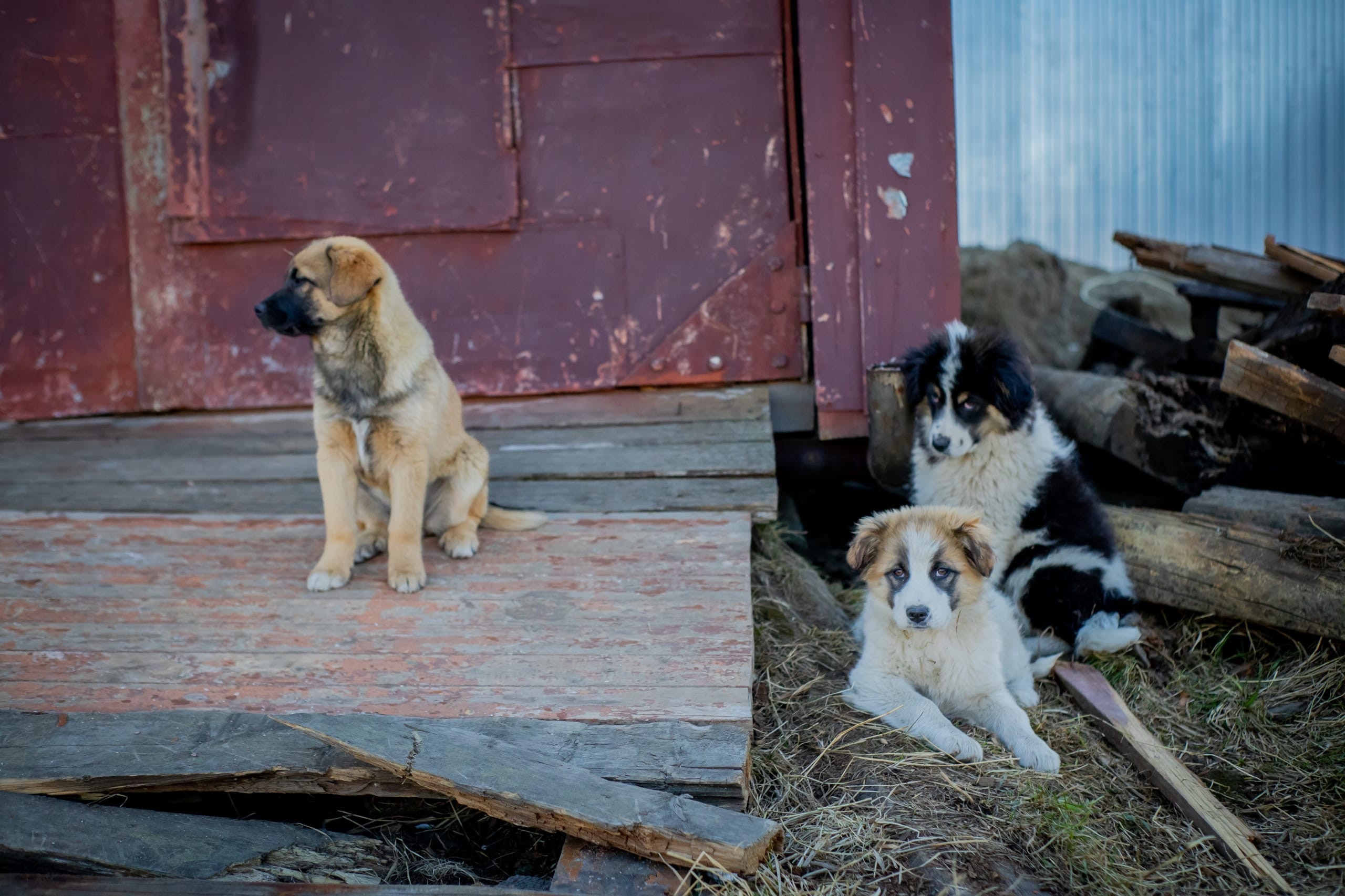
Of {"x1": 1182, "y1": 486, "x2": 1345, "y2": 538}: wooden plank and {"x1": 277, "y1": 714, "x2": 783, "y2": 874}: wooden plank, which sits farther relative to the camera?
{"x1": 1182, "y1": 486, "x2": 1345, "y2": 538}: wooden plank

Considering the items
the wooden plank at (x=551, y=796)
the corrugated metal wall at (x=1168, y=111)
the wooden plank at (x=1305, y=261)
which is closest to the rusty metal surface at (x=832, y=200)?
the wooden plank at (x=1305, y=261)

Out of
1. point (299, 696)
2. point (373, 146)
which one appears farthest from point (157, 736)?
point (373, 146)

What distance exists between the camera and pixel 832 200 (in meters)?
5.03

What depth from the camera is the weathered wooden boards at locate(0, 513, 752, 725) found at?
2.82 meters

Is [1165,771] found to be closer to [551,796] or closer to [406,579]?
[551,796]

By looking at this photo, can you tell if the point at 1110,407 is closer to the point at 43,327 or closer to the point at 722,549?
the point at 722,549

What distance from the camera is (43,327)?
556 centimetres

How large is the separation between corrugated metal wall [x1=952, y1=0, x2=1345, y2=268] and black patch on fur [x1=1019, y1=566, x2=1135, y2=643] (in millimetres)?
6337

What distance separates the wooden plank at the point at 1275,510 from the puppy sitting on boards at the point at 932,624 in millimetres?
1511

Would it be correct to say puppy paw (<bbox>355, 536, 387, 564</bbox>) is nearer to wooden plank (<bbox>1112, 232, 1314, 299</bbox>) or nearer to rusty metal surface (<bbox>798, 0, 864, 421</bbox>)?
rusty metal surface (<bbox>798, 0, 864, 421</bbox>)

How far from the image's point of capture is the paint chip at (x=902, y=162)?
16.1ft

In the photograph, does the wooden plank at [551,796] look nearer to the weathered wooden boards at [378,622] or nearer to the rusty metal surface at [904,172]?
the weathered wooden boards at [378,622]

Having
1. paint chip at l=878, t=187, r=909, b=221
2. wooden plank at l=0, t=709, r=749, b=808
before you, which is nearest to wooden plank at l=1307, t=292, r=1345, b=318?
paint chip at l=878, t=187, r=909, b=221

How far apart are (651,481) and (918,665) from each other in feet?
5.64
